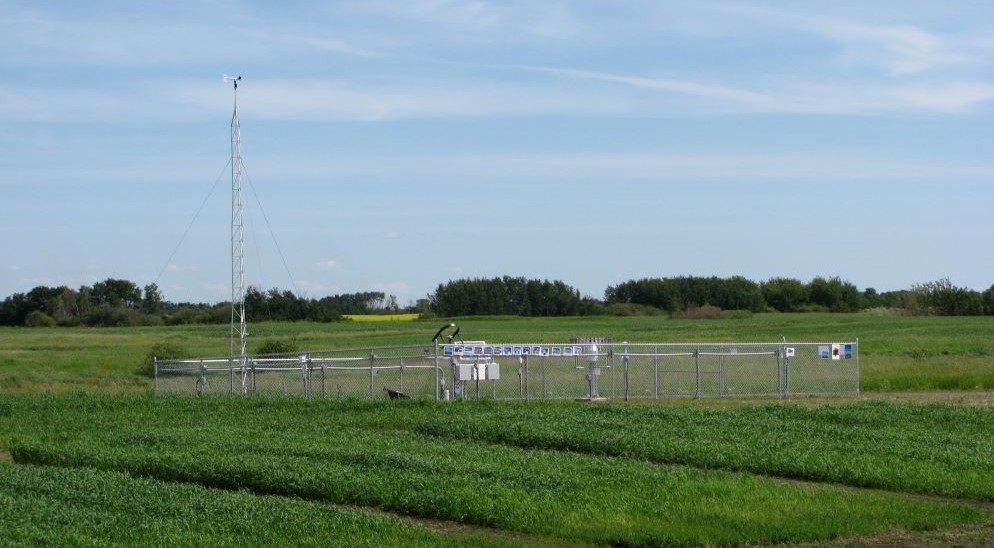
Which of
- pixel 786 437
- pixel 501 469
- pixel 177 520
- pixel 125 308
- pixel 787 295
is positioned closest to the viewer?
pixel 177 520

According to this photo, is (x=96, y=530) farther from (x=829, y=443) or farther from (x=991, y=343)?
(x=991, y=343)

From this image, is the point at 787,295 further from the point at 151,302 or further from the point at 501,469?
the point at 501,469

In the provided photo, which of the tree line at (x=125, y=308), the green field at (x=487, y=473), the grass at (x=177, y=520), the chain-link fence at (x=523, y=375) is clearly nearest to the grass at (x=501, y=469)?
the green field at (x=487, y=473)

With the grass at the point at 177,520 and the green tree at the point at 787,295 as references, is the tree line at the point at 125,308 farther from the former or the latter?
the grass at the point at 177,520

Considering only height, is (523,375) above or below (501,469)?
above

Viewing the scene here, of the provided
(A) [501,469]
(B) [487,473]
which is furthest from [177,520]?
(A) [501,469]

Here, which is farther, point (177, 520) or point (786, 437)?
point (786, 437)

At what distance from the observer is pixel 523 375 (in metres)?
27.1

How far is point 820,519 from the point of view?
11.1m

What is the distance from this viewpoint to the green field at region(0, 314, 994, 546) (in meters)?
10.5

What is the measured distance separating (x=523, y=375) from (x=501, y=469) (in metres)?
13.5

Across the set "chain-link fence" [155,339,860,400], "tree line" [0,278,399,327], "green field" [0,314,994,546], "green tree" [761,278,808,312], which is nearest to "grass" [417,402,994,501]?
"green field" [0,314,994,546]

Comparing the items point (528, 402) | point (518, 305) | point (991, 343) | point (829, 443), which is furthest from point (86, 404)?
point (518, 305)

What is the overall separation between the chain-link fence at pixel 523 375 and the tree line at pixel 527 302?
179 feet
